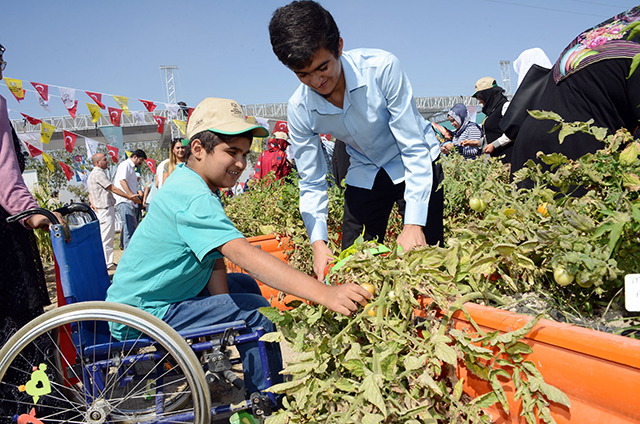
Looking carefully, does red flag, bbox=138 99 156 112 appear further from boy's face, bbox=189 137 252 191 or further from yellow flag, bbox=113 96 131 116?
boy's face, bbox=189 137 252 191

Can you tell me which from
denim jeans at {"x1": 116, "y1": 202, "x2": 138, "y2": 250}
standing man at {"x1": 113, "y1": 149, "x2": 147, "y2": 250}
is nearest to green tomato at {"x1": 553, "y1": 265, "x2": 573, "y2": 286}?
standing man at {"x1": 113, "y1": 149, "x2": 147, "y2": 250}

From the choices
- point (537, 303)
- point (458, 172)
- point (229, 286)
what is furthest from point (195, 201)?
point (458, 172)

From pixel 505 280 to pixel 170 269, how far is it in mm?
1247

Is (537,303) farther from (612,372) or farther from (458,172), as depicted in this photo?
(458,172)

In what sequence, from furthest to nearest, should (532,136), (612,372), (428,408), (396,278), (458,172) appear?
(458,172)
(532,136)
(396,278)
(428,408)
(612,372)

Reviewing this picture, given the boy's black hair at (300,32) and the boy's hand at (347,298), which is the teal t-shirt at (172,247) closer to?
the boy's hand at (347,298)

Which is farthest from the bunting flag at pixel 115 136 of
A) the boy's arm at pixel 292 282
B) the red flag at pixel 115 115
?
the boy's arm at pixel 292 282

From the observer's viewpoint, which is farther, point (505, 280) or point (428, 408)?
point (505, 280)

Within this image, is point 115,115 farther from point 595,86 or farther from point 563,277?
point 563,277

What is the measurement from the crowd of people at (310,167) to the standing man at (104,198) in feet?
14.8

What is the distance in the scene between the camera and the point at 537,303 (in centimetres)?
130

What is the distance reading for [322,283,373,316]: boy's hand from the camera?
1.24 m

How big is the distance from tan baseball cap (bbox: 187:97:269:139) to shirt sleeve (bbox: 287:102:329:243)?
0.78ft

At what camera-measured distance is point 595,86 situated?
187 centimetres
